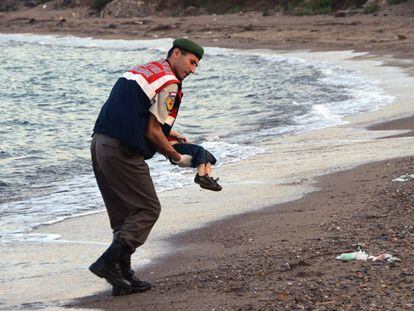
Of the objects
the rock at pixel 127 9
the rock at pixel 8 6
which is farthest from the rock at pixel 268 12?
the rock at pixel 8 6

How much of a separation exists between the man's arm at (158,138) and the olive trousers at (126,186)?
0.59 ft

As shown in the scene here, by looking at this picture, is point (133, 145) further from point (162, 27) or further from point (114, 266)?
point (162, 27)

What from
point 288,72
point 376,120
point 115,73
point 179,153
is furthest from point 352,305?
point 115,73

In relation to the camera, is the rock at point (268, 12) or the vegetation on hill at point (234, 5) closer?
the vegetation on hill at point (234, 5)

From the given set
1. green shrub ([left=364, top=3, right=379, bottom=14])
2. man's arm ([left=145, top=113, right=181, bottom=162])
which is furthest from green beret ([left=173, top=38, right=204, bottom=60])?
green shrub ([left=364, top=3, right=379, bottom=14])

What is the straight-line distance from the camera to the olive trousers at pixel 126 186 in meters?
6.09

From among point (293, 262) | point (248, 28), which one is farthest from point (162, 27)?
point (293, 262)

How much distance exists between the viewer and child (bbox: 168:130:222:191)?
19.9 feet

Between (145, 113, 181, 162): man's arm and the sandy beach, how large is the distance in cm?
83

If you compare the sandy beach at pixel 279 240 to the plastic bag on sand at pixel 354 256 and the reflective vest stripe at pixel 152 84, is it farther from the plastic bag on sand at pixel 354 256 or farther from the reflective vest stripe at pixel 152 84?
the reflective vest stripe at pixel 152 84

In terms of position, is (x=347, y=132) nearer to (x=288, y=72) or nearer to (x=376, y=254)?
(x=376, y=254)

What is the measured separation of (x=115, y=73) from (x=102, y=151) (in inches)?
1087

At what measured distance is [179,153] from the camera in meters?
6.18

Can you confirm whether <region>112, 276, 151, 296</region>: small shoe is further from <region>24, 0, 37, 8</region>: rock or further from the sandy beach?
<region>24, 0, 37, 8</region>: rock
